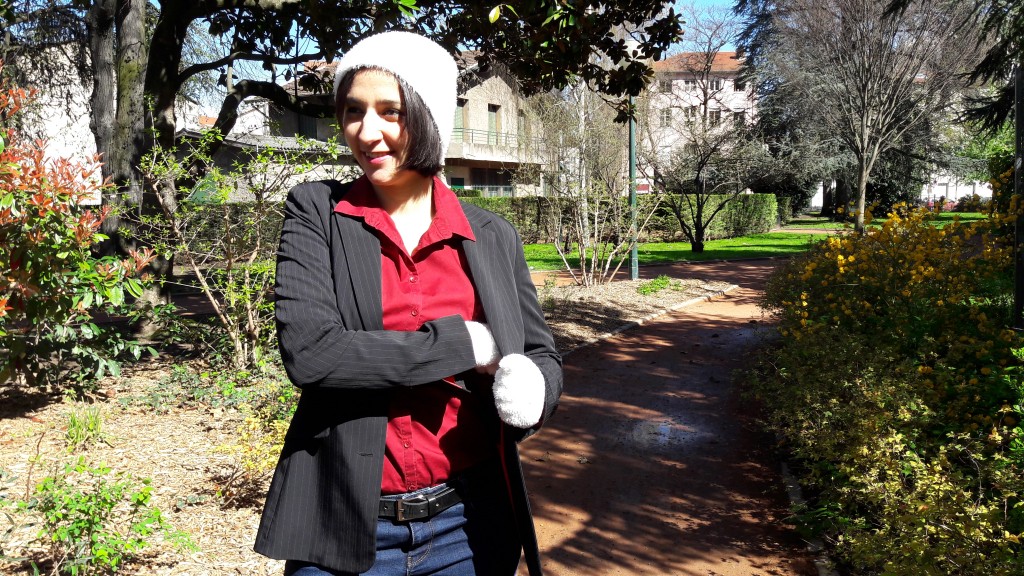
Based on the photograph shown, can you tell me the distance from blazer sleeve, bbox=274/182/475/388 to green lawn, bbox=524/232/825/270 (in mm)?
16541

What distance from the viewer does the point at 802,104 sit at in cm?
3256

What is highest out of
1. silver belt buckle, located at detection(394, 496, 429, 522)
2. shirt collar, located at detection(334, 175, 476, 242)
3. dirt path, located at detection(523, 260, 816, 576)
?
shirt collar, located at detection(334, 175, 476, 242)

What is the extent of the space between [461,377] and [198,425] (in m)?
4.49

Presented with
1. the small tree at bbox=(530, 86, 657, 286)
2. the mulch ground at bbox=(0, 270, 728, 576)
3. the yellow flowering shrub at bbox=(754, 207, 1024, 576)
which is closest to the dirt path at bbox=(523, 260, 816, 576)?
the yellow flowering shrub at bbox=(754, 207, 1024, 576)

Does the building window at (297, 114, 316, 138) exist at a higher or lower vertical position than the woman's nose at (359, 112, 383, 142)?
higher

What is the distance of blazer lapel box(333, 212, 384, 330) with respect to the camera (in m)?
1.61

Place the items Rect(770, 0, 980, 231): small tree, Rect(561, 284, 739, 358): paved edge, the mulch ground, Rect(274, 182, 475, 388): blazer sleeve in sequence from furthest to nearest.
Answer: Rect(770, 0, 980, 231): small tree → Rect(561, 284, 739, 358): paved edge → the mulch ground → Rect(274, 182, 475, 388): blazer sleeve

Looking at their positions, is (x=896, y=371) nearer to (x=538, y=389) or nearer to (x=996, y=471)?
(x=996, y=471)

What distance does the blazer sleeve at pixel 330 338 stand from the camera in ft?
4.94

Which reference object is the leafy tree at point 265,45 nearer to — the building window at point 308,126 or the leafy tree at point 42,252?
the leafy tree at point 42,252

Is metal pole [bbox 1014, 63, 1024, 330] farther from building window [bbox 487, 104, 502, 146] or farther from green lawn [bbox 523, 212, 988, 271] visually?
building window [bbox 487, 104, 502, 146]

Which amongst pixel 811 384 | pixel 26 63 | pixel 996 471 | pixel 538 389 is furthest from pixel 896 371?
pixel 26 63

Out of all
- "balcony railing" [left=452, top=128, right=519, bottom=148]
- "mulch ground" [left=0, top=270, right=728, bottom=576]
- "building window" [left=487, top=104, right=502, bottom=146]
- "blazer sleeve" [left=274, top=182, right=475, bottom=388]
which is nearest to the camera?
"blazer sleeve" [left=274, top=182, right=475, bottom=388]

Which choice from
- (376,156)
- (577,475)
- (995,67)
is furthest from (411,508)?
(995,67)
